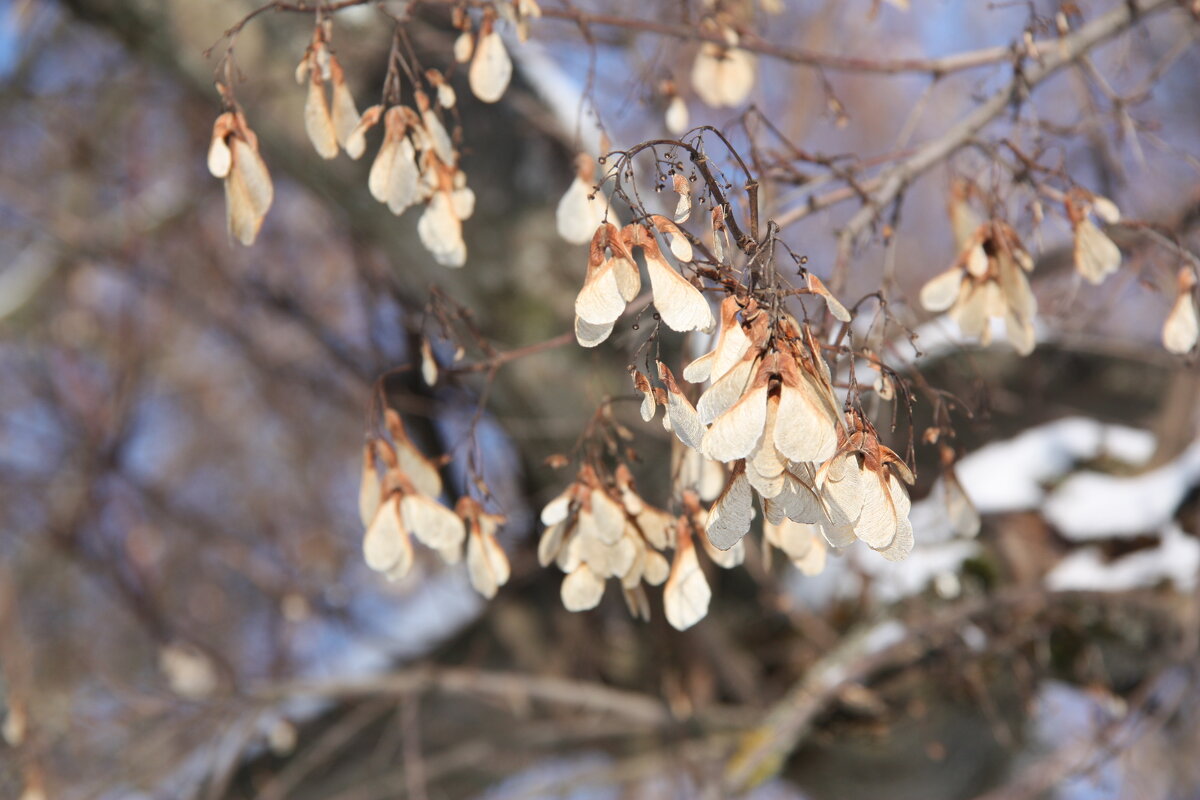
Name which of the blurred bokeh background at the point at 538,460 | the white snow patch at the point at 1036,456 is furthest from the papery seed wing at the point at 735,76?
the white snow patch at the point at 1036,456

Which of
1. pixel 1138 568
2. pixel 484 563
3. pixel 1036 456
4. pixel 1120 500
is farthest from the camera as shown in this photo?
pixel 1036 456

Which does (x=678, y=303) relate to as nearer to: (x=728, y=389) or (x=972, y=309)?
(x=728, y=389)

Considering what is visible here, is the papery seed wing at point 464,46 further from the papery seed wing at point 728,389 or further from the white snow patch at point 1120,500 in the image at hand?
the white snow patch at point 1120,500

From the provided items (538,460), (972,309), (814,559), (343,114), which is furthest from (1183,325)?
(538,460)

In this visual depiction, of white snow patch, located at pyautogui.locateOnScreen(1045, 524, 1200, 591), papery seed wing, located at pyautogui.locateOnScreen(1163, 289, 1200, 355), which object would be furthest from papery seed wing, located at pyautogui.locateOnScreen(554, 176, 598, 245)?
white snow patch, located at pyautogui.locateOnScreen(1045, 524, 1200, 591)

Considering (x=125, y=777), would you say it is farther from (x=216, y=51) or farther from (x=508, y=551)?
(x=216, y=51)

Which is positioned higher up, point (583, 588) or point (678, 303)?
point (678, 303)
